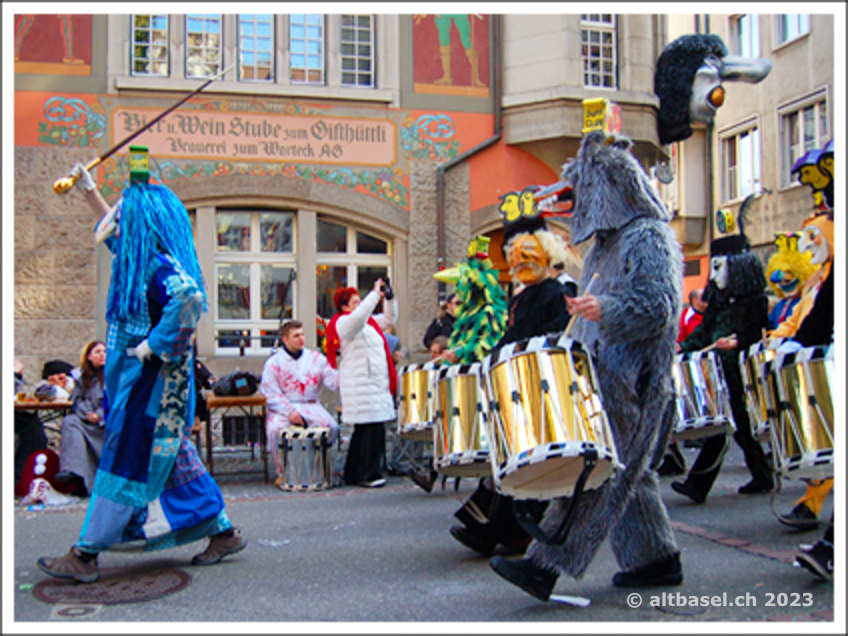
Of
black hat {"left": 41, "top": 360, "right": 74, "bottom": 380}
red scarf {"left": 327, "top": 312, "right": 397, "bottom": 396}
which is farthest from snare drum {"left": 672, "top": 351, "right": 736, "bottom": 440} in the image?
black hat {"left": 41, "top": 360, "right": 74, "bottom": 380}

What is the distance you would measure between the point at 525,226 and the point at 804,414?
1.69 meters

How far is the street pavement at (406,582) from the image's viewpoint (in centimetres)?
360

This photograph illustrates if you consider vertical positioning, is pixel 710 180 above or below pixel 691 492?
above

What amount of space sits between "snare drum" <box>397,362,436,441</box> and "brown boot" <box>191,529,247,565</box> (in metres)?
1.42

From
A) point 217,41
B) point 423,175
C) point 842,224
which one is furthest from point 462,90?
point 842,224

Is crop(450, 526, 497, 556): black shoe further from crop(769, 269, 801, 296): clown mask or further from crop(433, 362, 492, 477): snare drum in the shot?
crop(769, 269, 801, 296): clown mask

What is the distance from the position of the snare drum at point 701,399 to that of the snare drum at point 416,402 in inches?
60.1

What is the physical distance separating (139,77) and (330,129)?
8.77 feet

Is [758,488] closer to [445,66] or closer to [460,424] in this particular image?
[460,424]

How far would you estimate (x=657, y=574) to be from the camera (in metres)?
3.88

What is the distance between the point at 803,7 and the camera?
198 inches

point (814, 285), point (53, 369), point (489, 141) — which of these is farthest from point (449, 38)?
point (814, 285)

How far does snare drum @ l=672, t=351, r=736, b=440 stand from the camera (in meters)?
5.55

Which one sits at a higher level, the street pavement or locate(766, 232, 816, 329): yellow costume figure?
locate(766, 232, 816, 329): yellow costume figure
